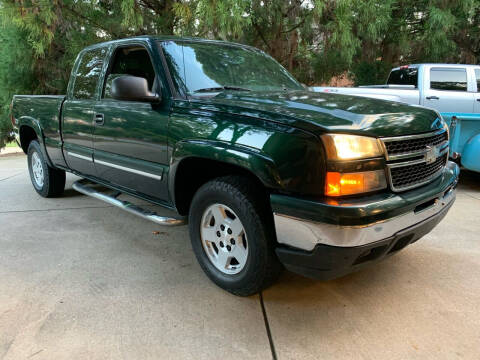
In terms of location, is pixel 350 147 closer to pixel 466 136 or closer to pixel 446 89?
pixel 466 136

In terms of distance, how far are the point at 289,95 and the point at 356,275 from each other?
1.48 metres

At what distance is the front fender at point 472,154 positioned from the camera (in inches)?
207

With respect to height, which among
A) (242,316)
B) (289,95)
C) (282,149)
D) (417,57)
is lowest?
(242,316)

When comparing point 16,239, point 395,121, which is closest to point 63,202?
point 16,239

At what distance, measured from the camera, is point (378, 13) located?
336 inches

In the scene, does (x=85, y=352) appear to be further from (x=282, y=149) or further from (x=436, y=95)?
(x=436, y=95)

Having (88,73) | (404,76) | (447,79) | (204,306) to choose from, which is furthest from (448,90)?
(204,306)

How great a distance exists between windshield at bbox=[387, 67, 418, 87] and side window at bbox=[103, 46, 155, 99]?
22.4 ft

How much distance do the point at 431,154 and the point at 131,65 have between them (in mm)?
2620

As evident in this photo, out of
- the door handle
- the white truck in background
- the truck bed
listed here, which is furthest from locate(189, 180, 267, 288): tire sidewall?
the white truck in background

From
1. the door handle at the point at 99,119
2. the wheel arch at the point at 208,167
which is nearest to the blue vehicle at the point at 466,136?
the wheel arch at the point at 208,167

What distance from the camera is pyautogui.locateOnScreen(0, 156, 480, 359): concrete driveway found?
86.3 inches

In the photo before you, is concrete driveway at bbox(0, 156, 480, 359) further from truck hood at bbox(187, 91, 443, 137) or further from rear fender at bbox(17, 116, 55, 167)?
rear fender at bbox(17, 116, 55, 167)

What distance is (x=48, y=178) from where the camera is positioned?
5.06m
